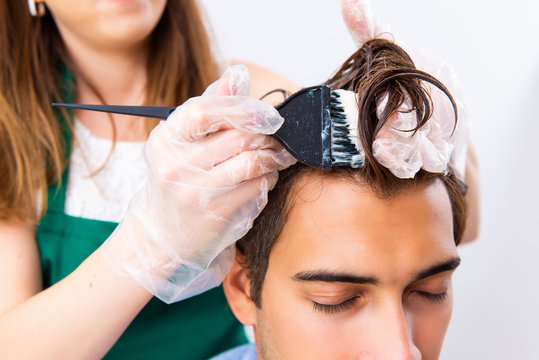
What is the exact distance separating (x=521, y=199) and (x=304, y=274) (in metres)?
0.91

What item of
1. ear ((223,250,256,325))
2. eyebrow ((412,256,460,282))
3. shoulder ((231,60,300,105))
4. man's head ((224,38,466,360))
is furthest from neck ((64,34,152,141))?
eyebrow ((412,256,460,282))

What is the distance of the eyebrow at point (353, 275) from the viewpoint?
1.00 metres

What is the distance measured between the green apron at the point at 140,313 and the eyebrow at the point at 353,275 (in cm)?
52

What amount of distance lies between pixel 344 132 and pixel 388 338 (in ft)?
1.09

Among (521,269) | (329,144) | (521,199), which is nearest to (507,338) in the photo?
(521,269)

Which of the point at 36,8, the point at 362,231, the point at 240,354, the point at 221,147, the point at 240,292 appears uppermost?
the point at 36,8

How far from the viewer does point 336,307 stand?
3.34ft

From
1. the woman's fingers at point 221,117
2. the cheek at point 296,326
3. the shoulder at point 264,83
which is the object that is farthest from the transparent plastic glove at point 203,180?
the shoulder at point 264,83

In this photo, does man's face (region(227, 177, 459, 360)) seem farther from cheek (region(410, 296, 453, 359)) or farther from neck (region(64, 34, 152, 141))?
neck (region(64, 34, 152, 141))

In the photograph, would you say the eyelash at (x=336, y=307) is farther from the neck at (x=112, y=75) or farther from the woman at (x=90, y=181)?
the neck at (x=112, y=75)

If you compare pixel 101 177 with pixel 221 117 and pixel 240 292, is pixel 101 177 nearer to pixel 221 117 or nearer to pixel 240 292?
pixel 240 292

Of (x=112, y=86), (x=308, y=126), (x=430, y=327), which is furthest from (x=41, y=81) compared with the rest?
(x=430, y=327)

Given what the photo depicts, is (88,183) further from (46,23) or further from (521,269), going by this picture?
(521,269)

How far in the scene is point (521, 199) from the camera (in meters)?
1.68
